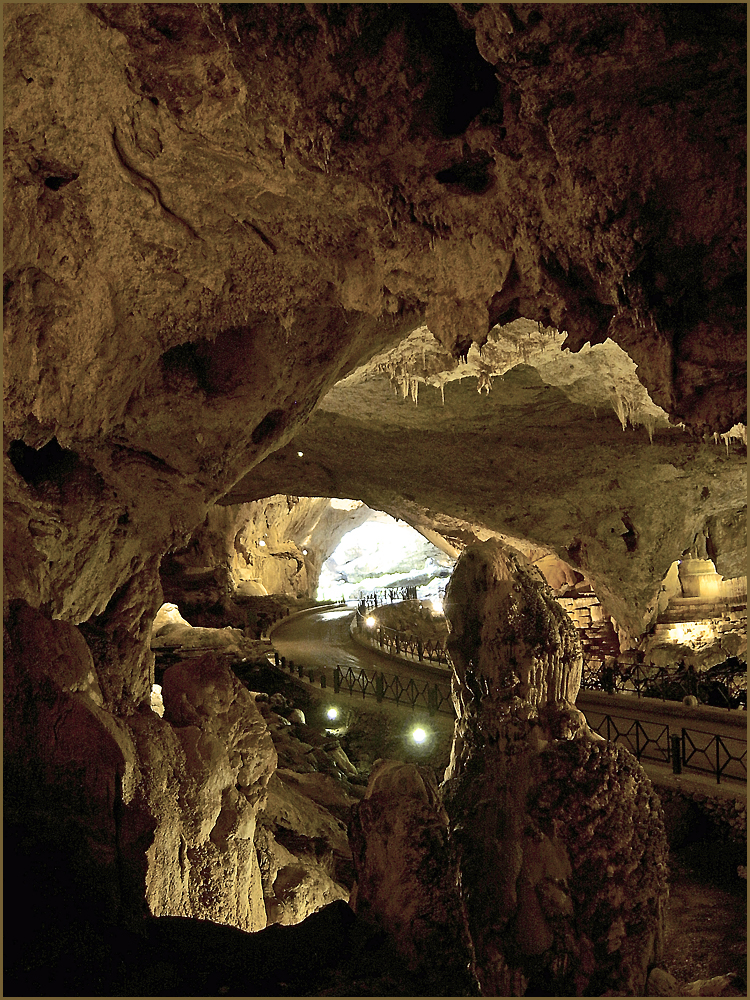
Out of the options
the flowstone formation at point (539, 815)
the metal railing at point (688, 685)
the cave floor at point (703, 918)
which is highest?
the flowstone formation at point (539, 815)

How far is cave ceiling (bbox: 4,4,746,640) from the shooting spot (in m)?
3.10

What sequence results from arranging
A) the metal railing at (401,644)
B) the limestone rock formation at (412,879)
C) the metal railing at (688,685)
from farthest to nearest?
the metal railing at (401,644) < the metal railing at (688,685) < the limestone rock formation at (412,879)

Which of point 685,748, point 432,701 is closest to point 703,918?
point 685,748

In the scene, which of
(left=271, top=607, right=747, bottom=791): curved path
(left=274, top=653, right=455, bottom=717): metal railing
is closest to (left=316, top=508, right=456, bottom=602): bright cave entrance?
(left=271, top=607, right=747, bottom=791): curved path

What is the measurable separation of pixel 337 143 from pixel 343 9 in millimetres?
722

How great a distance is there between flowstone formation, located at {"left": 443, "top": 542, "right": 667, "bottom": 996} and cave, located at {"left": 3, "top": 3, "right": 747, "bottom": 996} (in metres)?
0.03

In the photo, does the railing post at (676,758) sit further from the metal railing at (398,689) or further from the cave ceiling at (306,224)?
the cave ceiling at (306,224)

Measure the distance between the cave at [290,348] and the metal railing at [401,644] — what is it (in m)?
6.71

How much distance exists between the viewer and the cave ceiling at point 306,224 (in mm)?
3104

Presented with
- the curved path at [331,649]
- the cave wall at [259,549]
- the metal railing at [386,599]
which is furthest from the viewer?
the metal railing at [386,599]

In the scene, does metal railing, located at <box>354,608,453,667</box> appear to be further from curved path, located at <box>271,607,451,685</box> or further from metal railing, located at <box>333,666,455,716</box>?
metal railing, located at <box>333,666,455,716</box>

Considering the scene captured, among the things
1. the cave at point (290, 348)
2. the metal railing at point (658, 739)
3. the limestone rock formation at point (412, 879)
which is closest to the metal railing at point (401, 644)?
the metal railing at point (658, 739)

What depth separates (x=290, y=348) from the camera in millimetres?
7301

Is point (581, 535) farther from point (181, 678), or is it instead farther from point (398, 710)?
point (181, 678)
